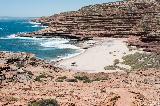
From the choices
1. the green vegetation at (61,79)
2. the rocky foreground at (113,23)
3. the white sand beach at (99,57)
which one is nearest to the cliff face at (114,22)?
the rocky foreground at (113,23)

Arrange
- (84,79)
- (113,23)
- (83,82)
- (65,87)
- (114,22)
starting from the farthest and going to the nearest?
(114,22), (113,23), (84,79), (83,82), (65,87)

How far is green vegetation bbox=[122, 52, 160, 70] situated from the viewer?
5019 cm

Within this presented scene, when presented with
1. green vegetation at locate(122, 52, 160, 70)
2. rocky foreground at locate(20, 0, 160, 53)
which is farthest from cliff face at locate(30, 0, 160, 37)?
green vegetation at locate(122, 52, 160, 70)

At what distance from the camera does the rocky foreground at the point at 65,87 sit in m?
22.3

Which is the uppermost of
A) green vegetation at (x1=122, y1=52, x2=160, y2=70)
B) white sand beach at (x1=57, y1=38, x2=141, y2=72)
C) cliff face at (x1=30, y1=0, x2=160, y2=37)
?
cliff face at (x1=30, y1=0, x2=160, y2=37)

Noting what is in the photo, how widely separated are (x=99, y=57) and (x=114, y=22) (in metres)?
41.1

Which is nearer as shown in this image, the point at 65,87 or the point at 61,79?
the point at 65,87

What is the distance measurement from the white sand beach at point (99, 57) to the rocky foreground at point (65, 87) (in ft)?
40.2

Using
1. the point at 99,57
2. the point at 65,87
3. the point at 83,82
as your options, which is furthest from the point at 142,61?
the point at 65,87

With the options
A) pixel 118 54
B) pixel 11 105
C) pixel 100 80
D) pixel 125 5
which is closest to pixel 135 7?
pixel 125 5

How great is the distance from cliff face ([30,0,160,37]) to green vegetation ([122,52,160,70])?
2771 cm

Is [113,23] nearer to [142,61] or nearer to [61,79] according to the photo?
[142,61]

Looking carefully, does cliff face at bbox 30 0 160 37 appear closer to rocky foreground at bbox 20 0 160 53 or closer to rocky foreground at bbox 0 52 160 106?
rocky foreground at bbox 20 0 160 53

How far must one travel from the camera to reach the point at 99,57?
62812mm
